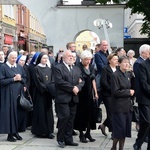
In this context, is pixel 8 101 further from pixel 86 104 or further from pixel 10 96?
pixel 86 104

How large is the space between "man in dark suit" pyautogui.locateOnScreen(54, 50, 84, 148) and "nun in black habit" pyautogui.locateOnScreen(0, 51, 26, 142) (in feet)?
3.17

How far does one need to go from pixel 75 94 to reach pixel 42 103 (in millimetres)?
1357

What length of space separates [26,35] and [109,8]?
3732 cm

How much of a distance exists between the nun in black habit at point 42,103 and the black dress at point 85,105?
79cm

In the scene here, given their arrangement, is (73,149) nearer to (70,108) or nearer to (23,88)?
(70,108)

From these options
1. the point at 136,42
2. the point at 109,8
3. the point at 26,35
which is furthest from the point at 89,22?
the point at 26,35

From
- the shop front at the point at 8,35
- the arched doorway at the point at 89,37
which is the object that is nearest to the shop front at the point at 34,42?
the shop front at the point at 8,35

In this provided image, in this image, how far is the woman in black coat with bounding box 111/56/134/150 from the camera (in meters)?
7.54

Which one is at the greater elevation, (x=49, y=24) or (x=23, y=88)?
(x=49, y=24)

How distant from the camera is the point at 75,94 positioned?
8453 mm

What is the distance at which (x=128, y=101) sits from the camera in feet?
25.1

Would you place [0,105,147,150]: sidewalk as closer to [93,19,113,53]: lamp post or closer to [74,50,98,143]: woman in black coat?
[74,50,98,143]: woman in black coat

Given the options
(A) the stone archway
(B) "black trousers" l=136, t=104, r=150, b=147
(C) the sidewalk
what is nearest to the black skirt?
(B) "black trousers" l=136, t=104, r=150, b=147

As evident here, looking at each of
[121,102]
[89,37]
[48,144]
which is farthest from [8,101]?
[89,37]
